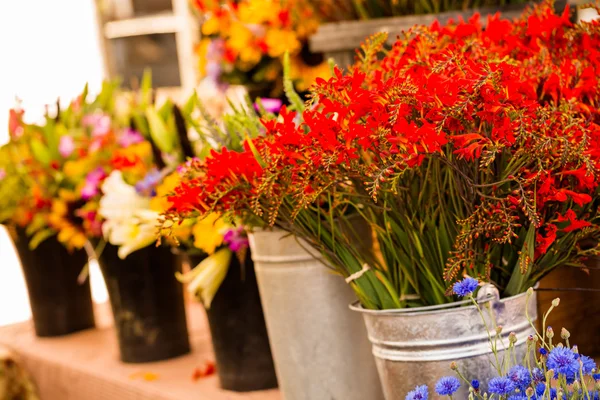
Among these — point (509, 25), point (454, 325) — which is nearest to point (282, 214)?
point (454, 325)

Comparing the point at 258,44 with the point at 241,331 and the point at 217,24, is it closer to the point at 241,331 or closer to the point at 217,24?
the point at 217,24

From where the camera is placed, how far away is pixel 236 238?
3.30 feet

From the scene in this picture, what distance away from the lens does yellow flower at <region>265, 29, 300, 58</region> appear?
1.58 meters

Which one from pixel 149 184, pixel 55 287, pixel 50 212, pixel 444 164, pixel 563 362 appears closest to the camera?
pixel 563 362

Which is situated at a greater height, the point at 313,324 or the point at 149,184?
the point at 149,184

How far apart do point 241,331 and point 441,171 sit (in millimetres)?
481

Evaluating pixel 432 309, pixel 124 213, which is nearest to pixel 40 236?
pixel 124 213

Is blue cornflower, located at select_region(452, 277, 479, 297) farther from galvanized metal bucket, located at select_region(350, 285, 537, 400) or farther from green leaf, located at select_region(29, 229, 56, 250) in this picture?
green leaf, located at select_region(29, 229, 56, 250)

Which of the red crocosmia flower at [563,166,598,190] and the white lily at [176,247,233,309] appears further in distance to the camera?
the white lily at [176,247,233,309]

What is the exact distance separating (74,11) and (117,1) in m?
0.18

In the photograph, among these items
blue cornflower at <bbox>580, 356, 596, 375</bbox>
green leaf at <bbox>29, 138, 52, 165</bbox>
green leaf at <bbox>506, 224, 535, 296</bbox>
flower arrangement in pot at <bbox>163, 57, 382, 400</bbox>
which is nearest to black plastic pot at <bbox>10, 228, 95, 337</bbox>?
green leaf at <bbox>29, 138, 52, 165</bbox>

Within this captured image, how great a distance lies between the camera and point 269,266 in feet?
2.89

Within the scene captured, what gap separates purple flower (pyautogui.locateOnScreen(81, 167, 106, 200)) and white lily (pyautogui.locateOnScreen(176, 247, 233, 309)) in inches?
11.8

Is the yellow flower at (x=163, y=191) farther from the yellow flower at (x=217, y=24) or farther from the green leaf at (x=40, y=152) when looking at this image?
the yellow flower at (x=217, y=24)
